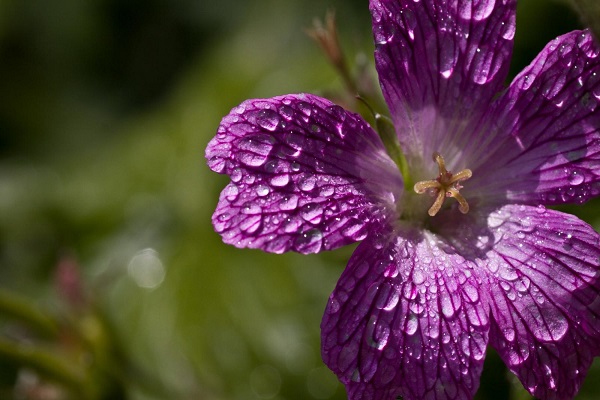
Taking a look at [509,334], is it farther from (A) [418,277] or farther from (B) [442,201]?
(B) [442,201]

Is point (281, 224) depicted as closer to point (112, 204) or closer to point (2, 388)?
point (2, 388)

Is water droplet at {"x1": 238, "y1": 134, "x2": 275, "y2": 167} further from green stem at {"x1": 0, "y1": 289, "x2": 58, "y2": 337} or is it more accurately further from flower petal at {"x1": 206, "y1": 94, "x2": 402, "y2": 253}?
green stem at {"x1": 0, "y1": 289, "x2": 58, "y2": 337}

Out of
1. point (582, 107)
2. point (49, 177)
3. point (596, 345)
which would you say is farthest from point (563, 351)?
point (49, 177)

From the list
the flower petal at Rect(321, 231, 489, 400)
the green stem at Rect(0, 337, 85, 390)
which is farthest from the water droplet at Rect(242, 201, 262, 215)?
the green stem at Rect(0, 337, 85, 390)

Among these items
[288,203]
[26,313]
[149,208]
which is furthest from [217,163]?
[149,208]

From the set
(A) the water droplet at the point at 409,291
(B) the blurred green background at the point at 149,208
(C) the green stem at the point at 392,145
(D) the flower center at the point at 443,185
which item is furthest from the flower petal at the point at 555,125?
(B) the blurred green background at the point at 149,208

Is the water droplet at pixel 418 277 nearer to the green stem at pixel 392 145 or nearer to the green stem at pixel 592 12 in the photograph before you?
the green stem at pixel 392 145
